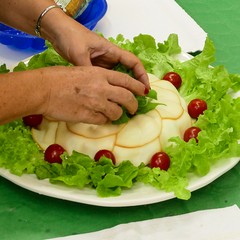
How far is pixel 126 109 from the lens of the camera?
1.33 meters

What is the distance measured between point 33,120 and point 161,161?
39 centimetres

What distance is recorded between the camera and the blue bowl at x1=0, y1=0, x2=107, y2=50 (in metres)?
1.83

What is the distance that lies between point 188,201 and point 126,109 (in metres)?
0.28

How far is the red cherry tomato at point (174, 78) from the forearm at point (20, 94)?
53cm

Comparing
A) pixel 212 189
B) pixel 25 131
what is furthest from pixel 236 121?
pixel 25 131

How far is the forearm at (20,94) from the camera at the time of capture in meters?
1.16

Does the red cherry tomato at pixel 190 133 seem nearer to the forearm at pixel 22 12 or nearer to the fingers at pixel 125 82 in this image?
the fingers at pixel 125 82

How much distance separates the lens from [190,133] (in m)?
1.41

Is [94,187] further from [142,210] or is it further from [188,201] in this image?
[188,201]

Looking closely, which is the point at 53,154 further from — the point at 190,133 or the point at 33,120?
the point at 190,133

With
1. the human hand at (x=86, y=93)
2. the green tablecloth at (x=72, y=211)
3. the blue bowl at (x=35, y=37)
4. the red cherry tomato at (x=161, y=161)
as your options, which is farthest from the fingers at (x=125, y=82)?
the blue bowl at (x=35, y=37)

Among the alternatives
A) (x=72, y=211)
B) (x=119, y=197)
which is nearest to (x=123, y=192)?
(x=119, y=197)

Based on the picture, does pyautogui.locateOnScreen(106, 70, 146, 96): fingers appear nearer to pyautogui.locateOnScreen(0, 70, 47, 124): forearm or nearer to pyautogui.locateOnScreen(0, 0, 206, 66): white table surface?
pyautogui.locateOnScreen(0, 70, 47, 124): forearm

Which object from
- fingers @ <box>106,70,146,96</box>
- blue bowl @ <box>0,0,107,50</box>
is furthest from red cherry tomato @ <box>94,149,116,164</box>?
blue bowl @ <box>0,0,107,50</box>
